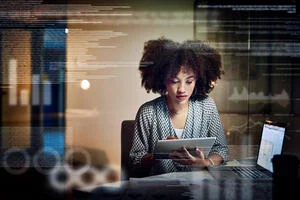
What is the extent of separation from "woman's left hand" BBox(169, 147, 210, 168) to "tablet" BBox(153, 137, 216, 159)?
0.9 inches

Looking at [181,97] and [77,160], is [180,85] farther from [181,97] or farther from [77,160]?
[77,160]

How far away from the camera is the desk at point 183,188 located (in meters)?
4.25

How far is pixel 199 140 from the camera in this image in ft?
15.0

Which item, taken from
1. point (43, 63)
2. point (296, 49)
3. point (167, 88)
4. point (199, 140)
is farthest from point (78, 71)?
point (296, 49)

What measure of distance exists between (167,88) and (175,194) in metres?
0.80

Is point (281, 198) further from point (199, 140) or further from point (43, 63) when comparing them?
point (43, 63)

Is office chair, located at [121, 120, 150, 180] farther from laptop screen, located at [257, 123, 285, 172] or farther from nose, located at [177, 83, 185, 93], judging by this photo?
laptop screen, located at [257, 123, 285, 172]

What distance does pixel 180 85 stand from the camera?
15.2ft

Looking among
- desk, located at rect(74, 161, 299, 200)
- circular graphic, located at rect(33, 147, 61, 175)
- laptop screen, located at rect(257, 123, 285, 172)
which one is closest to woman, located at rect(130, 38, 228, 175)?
desk, located at rect(74, 161, 299, 200)

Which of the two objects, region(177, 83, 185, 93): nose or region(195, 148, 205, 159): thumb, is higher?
region(177, 83, 185, 93): nose

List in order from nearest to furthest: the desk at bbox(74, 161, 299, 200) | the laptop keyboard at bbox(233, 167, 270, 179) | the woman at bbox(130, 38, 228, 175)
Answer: the desk at bbox(74, 161, 299, 200) → the laptop keyboard at bbox(233, 167, 270, 179) → the woman at bbox(130, 38, 228, 175)

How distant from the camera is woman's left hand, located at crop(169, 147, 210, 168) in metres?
4.54

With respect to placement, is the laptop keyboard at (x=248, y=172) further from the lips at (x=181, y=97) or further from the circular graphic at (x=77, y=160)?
the circular graphic at (x=77, y=160)

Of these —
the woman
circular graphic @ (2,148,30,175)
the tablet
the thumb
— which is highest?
the woman
